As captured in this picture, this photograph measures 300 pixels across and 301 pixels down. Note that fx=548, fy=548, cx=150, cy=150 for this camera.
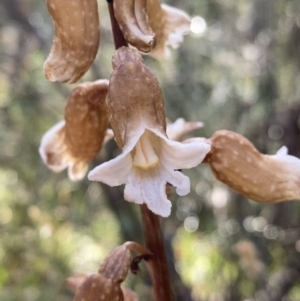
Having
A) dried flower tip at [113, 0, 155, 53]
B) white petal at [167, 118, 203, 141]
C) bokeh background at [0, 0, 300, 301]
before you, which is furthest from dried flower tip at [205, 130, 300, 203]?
bokeh background at [0, 0, 300, 301]

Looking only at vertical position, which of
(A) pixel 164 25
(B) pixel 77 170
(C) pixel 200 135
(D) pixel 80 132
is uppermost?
(A) pixel 164 25

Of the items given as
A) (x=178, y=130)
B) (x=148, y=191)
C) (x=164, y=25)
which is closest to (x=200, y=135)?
(x=178, y=130)

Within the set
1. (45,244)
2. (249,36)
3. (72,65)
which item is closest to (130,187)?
(72,65)

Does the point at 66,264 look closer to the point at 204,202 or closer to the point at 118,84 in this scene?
the point at 204,202

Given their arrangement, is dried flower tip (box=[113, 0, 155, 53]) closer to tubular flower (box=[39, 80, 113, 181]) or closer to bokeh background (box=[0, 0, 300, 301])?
tubular flower (box=[39, 80, 113, 181])

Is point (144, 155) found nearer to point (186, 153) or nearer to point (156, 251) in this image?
point (186, 153)

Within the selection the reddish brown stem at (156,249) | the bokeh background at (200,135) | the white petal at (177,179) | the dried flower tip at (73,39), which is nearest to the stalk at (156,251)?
the reddish brown stem at (156,249)
